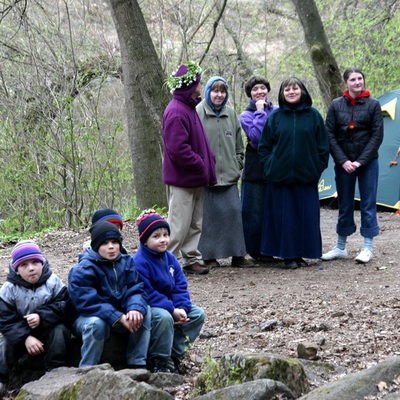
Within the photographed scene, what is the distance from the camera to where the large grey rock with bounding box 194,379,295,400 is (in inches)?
123

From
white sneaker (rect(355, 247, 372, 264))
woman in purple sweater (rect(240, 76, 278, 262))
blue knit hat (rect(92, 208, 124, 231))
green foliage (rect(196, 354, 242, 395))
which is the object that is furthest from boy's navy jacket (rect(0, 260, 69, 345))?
white sneaker (rect(355, 247, 372, 264))

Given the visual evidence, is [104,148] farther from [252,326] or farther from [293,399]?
[293,399]

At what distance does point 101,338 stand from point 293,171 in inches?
146

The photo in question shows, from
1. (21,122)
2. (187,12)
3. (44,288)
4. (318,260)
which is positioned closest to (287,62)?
(187,12)

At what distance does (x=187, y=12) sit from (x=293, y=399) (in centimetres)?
1170

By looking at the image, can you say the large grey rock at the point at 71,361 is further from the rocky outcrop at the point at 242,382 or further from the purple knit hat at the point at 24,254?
the purple knit hat at the point at 24,254

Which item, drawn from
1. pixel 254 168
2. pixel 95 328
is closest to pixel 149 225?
pixel 95 328

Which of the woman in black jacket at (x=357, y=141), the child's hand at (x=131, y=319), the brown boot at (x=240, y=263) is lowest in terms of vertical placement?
the brown boot at (x=240, y=263)

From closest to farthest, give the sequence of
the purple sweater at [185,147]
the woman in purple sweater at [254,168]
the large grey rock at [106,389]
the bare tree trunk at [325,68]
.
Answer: the large grey rock at [106,389], the purple sweater at [185,147], the woman in purple sweater at [254,168], the bare tree trunk at [325,68]

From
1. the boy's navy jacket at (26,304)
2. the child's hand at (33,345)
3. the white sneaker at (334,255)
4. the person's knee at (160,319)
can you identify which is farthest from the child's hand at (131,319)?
the white sneaker at (334,255)

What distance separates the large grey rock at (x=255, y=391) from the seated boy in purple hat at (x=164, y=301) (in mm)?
1036

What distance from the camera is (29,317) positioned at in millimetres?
4129

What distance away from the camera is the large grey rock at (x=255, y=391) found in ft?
10.3

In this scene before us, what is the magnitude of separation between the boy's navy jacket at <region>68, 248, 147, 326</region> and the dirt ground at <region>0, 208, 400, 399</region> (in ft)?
1.88
